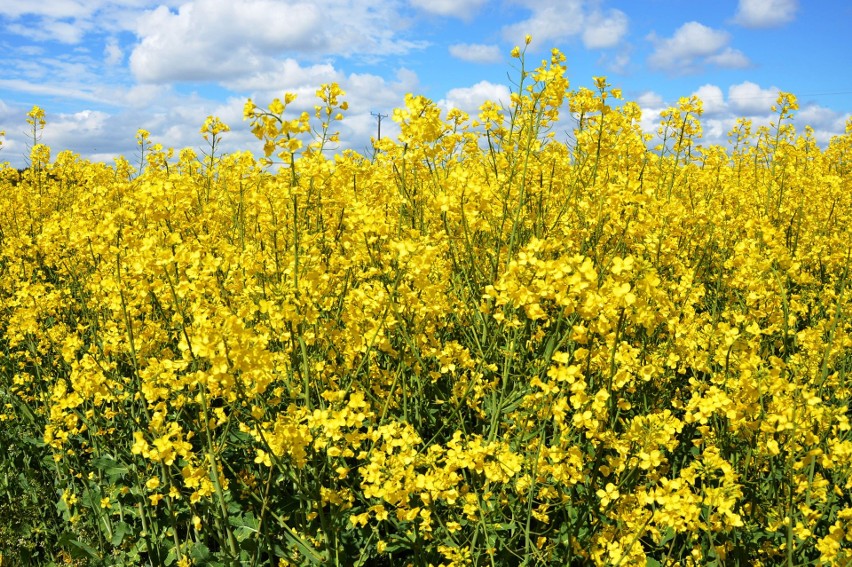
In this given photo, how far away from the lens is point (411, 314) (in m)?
3.11

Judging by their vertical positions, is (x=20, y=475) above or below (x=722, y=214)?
below

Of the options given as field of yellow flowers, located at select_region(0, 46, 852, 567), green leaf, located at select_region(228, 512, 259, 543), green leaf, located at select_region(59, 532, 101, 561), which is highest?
field of yellow flowers, located at select_region(0, 46, 852, 567)

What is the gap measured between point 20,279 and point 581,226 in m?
5.23

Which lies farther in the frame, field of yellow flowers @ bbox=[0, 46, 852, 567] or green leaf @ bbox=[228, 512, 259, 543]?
→ green leaf @ bbox=[228, 512, 259, 543]

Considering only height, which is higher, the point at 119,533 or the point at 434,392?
the point at 434,392

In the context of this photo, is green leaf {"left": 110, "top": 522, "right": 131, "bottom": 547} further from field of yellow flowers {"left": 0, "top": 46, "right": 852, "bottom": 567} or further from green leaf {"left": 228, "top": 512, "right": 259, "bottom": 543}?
green leaf {"left": 228, "top": 512, "right": 259, "bottom": 543}

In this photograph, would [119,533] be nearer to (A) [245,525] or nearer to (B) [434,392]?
(A) [245,525]

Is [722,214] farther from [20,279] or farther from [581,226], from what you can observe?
[20,279]

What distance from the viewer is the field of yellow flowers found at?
2.26m

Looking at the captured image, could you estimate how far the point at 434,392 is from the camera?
11.9 ft

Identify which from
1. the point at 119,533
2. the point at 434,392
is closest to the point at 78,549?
the point at 119,533

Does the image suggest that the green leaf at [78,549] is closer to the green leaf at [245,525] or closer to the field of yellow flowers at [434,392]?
the field of yellow flowers at [434,392]

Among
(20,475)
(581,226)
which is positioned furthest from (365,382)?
(20,475)

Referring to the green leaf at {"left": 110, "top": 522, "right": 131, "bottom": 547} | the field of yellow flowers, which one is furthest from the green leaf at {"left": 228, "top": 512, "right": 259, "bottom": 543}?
the green leaf at {"left": 110, "top": 522, "right": 131, "bottom": 547}
